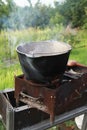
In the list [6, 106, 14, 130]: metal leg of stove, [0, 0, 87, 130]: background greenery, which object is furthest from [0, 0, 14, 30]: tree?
[6, 106, 14, 130]: metal leg of stove

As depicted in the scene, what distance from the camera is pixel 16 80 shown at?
2.32 m

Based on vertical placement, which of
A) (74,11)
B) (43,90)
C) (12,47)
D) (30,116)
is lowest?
(12,47)

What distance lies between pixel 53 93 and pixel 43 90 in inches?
3.8

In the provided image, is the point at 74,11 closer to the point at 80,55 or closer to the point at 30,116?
the point at 80,55

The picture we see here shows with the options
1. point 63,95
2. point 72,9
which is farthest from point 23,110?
point 72,9

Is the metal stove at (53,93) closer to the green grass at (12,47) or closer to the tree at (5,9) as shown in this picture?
the green grass at (12,47)

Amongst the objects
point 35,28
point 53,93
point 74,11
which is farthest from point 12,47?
point 53,93

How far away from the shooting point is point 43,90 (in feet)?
7.17

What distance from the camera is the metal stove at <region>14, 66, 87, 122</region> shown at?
218cm

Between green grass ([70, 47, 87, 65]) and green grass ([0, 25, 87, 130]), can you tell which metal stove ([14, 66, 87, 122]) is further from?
green grass ([70, 47, 87, 65])

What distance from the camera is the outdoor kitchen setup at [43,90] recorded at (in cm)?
212

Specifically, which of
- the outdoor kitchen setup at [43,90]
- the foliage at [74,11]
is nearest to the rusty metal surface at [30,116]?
the outdoor kitchen setup at [43,90]

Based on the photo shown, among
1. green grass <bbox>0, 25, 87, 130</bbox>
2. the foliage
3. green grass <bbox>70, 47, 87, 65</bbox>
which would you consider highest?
the foliage

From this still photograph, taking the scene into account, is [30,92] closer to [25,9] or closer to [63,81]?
[63,81]
